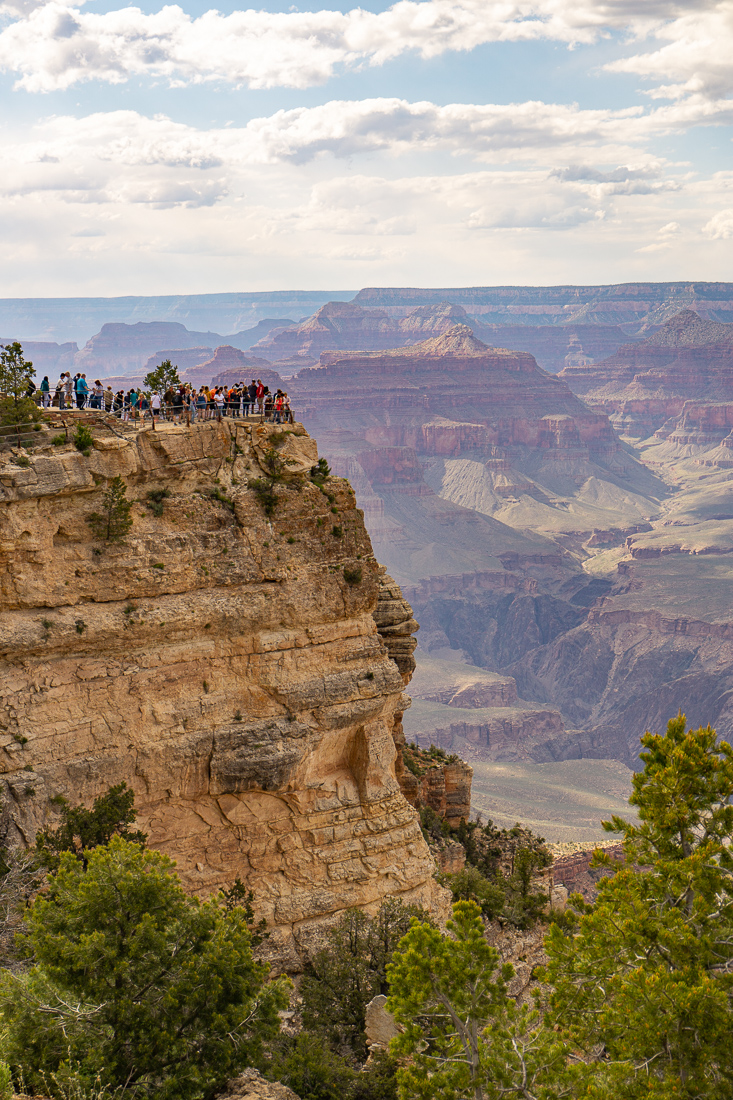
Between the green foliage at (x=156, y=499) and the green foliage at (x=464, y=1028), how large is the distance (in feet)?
60.8

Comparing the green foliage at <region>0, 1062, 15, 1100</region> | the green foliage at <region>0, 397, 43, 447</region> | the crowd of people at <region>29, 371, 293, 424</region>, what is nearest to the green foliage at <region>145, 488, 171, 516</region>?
the crowd of people at <region>29, 371, 293, 424</region>

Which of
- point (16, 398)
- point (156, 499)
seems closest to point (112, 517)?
point (156, 499)

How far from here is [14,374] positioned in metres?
34.3

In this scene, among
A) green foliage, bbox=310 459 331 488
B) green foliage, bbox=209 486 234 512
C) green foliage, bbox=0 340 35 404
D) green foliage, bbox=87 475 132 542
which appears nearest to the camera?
green foliage, bbox=87 475 132 542

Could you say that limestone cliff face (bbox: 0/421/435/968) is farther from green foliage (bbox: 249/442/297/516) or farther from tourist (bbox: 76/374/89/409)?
tourist (bbox: 76/374/89/409)

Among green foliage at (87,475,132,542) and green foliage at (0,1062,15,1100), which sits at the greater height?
green foliage at (87,475,132,542)

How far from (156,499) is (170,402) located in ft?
17.5

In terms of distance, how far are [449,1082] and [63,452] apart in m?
22.8

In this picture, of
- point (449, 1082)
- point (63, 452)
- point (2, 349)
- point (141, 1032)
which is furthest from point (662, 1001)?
point (2, 349)

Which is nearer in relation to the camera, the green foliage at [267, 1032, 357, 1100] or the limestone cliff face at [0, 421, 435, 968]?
the green foliage at [267, 1032, 357, 1100]

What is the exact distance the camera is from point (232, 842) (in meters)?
36.5

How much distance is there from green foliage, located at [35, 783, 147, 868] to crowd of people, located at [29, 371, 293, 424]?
14.1 m

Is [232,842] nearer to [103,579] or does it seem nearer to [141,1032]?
[103,579]

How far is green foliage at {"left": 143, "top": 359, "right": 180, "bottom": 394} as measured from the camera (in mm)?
39250
